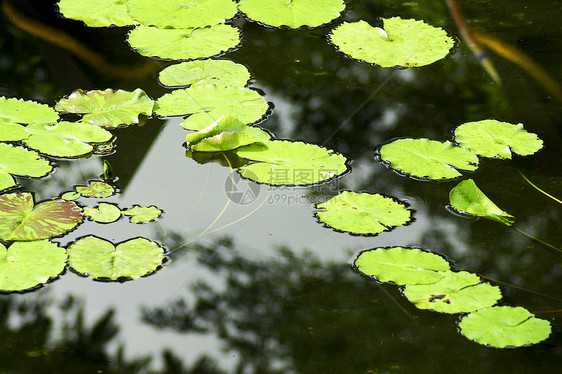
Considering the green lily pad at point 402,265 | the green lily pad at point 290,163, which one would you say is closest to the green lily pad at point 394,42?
the green lily pad at point 290,163

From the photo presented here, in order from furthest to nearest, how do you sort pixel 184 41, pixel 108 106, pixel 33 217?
pixel 184 41
pixel 108 106
pixel 33 217

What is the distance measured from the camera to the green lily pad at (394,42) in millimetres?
3100

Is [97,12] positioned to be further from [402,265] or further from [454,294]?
[454,294]

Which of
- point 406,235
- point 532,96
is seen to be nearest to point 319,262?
point 406,235

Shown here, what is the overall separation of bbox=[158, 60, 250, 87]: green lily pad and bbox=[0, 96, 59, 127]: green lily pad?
510 mm

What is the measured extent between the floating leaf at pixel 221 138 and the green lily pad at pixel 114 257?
55cm

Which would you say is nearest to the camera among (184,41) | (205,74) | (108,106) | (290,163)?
(290,163)

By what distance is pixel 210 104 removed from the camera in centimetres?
272

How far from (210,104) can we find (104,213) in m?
0.75

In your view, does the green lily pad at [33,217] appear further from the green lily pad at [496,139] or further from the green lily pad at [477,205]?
the green lily pad at [496,139]

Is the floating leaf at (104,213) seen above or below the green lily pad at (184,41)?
below

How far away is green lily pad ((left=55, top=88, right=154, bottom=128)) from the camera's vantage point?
104 inches

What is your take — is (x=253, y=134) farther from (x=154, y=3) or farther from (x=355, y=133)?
(x=154, y=3)

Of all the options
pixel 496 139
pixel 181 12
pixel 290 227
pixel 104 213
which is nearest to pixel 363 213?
pixel 290 227
